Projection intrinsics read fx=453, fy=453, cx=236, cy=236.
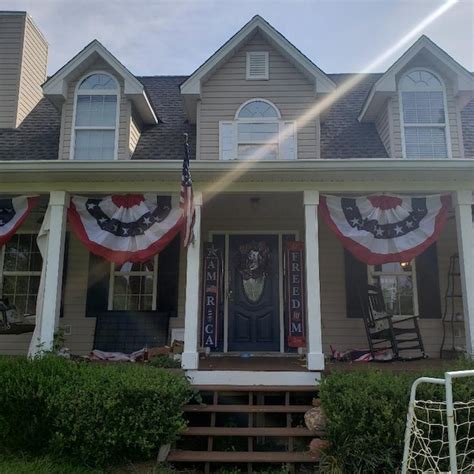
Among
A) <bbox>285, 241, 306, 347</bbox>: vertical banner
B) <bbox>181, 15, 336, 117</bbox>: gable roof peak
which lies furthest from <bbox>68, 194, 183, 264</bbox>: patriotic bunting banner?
<bbox>285, 241, 306, 347</bbox>: vertical banner

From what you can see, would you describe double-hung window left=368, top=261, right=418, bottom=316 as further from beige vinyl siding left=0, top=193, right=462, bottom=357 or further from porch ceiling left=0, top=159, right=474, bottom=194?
porch ceiling left=0, top=159, right=474, bottom=194

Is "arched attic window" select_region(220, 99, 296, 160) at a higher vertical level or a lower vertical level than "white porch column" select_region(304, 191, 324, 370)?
higher

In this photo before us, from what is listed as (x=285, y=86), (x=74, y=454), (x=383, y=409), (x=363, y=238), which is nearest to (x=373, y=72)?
(x=285, y=86)

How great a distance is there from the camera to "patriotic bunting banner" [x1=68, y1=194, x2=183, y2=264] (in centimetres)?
589

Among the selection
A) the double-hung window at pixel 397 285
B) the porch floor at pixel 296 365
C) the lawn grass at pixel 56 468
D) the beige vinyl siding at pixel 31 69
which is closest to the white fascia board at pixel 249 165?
the double-hung window at pixel 397 285

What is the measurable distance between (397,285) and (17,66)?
773 cm

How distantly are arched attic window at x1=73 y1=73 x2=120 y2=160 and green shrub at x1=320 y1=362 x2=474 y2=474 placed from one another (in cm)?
475

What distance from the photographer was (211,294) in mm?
7340

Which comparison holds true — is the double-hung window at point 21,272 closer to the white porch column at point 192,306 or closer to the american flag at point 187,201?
the white porch column at point 192,306

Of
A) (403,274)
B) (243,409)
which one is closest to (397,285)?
(403,274)

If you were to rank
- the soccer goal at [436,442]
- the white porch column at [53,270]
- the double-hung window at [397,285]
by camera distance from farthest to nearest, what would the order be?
the double-hung window at [397,285] → the white porch column at [53,270] → the soccer goal at [436,442]

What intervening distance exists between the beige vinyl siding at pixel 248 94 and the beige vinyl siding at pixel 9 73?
3682 mm

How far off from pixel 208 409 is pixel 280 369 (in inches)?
42.7

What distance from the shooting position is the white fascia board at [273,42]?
6.81 meters
